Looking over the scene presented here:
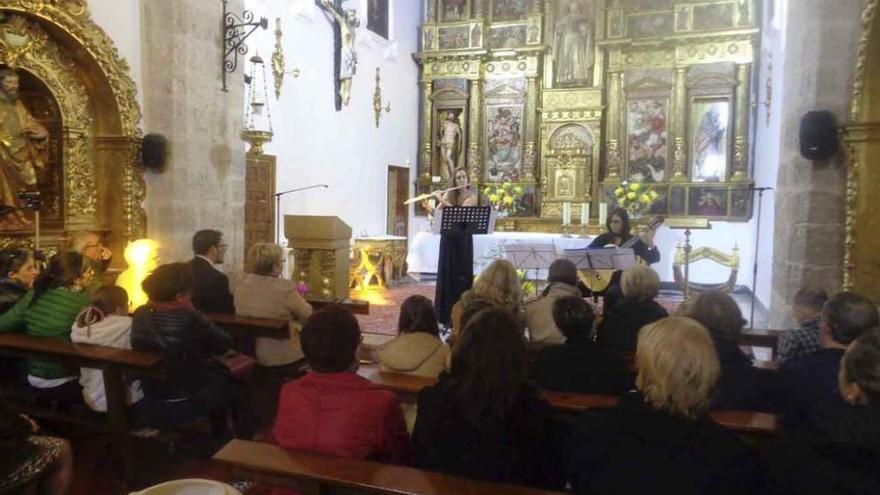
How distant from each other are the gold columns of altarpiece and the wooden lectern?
7.33 m

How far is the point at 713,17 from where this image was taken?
12.6 meters

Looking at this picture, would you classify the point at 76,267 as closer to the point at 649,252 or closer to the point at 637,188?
the point at 649,252

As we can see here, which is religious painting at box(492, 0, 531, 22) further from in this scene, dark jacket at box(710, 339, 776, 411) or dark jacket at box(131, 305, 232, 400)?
dark jacket at box(710, 339, 776, 411)

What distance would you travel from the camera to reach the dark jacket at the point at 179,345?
128 inches

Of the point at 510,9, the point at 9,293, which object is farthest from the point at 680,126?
the point at 9,293

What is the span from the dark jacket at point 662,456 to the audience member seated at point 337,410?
2.30 ft

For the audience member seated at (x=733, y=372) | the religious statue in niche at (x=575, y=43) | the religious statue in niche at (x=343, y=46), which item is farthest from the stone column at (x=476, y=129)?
the audience member seated at (x=733, y=372)

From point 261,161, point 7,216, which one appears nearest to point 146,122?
point 7,216

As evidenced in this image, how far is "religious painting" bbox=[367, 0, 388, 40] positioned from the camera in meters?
12.4

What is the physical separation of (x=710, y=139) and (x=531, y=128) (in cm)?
342

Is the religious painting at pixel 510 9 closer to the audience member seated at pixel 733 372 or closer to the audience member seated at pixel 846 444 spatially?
the audience member seated at pixel 733 372

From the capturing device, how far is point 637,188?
41.8 feet

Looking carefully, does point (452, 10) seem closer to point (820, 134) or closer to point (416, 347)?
point (820, 134)

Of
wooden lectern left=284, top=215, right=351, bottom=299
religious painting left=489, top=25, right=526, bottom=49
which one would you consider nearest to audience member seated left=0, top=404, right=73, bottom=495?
wooden lectern left=284, top=215, right=351, bottom=299
